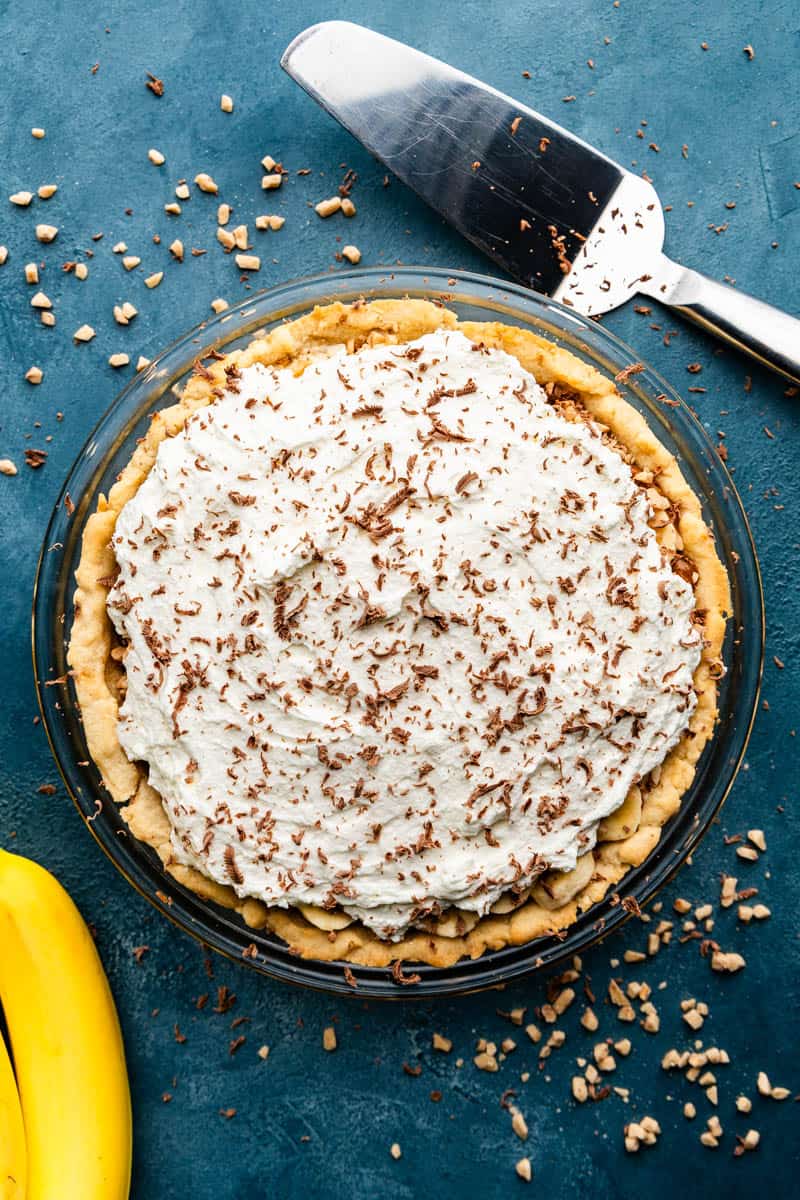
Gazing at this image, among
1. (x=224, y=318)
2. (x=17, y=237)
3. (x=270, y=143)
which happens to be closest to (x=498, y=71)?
(x=270, y=143)

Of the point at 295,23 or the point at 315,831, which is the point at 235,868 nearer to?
the point at 315,831

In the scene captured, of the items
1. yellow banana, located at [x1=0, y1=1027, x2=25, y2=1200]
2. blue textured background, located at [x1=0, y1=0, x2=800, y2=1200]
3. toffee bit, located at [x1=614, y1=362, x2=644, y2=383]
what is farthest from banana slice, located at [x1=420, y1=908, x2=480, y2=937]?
toffee bit, located at [x1=614, y1=362, x2=644, y2=383]

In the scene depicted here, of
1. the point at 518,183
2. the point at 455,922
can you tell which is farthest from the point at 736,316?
the point at 455,922

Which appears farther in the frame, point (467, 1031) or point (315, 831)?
point (467, 1031)

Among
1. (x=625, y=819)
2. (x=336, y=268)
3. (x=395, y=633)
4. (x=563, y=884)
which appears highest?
(x=336, y=268)

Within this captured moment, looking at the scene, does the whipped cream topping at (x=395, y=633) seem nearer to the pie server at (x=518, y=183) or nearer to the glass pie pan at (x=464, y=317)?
the glass pie pan at (x=464, y=317)

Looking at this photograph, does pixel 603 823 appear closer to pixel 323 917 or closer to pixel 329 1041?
pixel 323 917
